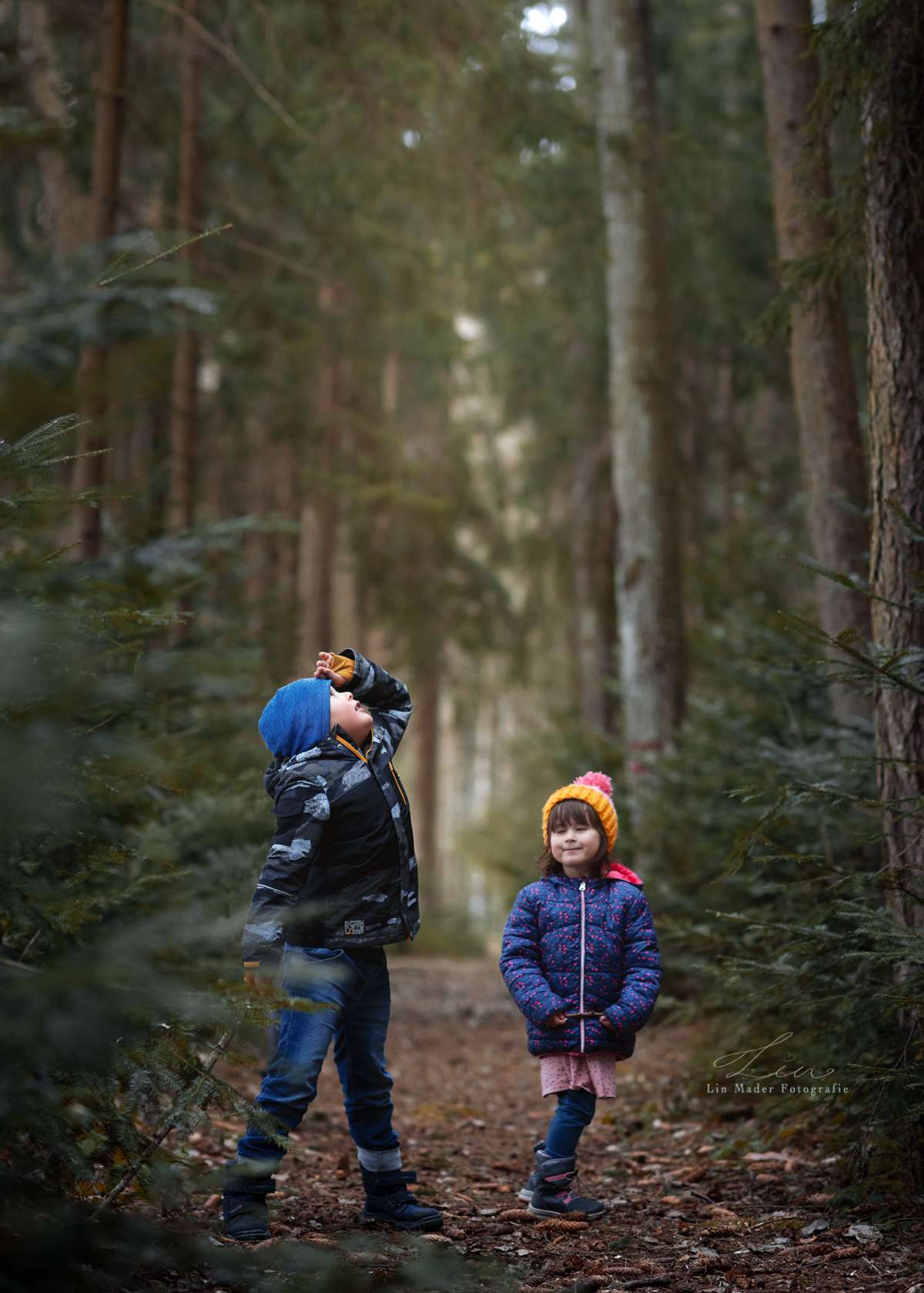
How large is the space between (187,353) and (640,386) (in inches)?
178

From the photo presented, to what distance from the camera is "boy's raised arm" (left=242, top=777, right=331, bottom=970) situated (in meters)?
3.80

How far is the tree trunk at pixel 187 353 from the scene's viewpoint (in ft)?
36.2

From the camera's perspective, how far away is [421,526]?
60.3 feet

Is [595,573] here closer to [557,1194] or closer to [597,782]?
[597,782]

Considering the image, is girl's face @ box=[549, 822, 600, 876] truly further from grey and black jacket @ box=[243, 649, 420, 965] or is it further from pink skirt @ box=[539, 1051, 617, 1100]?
pink skirt @ box=[539, 1051, 617, 1100]

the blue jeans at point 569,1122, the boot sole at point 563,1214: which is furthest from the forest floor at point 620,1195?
the blue jeans at point 569,1122

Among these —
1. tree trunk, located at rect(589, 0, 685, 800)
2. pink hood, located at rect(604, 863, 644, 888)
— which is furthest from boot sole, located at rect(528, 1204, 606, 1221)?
tree trunk, located at rect(589, 0, 685, 800)

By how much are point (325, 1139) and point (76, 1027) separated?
14.9 feet

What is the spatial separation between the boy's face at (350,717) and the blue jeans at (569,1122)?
5.18 feet

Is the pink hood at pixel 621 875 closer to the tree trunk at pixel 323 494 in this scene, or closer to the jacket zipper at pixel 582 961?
the jacket zipper at pixel 582 961

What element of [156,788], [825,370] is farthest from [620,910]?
[825,370]

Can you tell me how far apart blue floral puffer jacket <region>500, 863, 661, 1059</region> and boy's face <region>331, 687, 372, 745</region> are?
37.8 inches

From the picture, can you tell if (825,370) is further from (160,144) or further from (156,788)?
(160,144)
